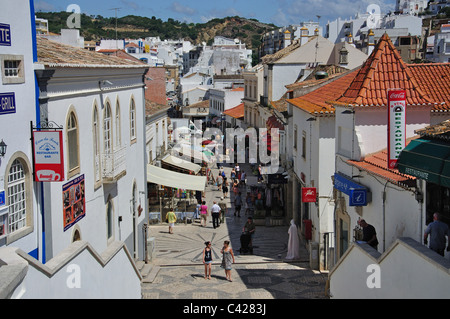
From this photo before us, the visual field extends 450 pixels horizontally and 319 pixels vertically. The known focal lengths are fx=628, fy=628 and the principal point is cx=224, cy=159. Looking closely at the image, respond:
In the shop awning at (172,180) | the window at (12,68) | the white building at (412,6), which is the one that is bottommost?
the shop awning at (172,180)

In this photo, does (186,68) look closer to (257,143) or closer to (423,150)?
(257,143)

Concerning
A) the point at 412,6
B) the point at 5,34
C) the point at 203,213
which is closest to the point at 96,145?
the point at 5,34

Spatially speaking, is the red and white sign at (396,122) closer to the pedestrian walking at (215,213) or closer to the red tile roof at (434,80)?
the red tile roof at (434,80)

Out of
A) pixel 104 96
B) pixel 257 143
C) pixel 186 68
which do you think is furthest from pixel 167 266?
pixel 186 68

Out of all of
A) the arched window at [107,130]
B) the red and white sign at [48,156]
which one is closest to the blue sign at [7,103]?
the red and white sign at [48,156]

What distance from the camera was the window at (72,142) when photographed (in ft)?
49.1

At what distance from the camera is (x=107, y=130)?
19.0 m

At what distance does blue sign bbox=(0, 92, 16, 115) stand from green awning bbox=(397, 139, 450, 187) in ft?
23.5

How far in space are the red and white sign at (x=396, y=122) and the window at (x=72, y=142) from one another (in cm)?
749

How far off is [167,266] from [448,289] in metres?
14.4

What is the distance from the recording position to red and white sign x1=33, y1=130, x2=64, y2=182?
39.7ft

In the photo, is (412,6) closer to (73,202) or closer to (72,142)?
(72,142)

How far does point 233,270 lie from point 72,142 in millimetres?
8351

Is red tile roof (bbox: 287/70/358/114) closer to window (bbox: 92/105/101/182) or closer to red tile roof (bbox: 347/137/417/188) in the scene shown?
red tile roof (bbox: 347/137/417/188)
